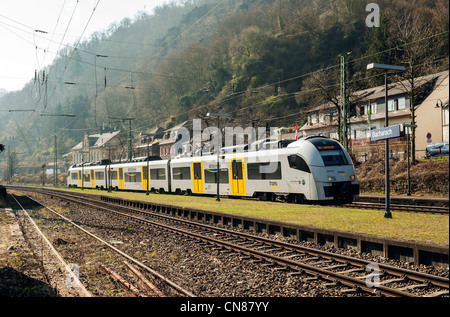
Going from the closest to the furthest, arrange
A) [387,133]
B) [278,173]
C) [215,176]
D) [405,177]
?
[387,133] → [278,173] → [215,176] → [405,177]

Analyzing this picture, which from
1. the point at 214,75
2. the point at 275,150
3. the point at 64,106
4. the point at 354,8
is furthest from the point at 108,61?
the point at 275,150

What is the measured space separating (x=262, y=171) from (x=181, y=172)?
1086 centimetres

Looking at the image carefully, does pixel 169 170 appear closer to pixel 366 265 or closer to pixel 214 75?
pixel 366 265

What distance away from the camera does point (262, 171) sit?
2186 cm

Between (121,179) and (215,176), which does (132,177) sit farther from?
(215,176)

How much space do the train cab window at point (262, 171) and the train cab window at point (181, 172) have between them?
8.25 metres

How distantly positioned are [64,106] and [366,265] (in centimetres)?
13523

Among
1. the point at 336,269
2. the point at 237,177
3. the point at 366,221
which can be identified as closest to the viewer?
the point at 336,269

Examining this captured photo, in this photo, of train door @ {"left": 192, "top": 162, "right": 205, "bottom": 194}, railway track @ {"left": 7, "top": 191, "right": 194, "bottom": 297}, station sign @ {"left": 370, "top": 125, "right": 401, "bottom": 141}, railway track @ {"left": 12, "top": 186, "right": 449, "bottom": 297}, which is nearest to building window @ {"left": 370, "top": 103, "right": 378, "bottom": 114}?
train door @ {"left": 192, "top": 162, "right": 205, "bottom": 194}

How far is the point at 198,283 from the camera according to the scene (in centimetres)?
862

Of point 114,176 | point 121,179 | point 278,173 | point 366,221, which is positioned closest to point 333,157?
point 278,173

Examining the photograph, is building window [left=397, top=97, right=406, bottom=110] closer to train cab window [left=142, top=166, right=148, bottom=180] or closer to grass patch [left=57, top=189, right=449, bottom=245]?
train cab window [left=142, top=166, right=148, bottom=180]

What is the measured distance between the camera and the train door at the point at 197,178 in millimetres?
28359

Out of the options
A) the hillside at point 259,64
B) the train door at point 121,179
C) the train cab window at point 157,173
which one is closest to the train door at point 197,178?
the train cab window at point 157,173
